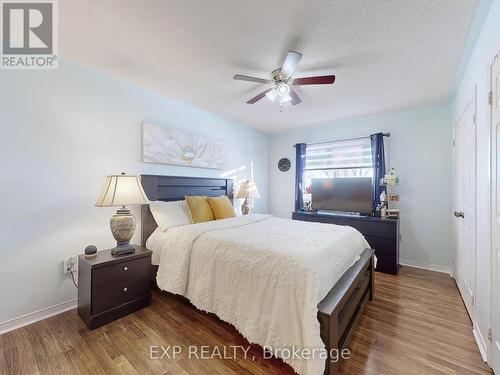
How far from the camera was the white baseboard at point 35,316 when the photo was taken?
1837mm

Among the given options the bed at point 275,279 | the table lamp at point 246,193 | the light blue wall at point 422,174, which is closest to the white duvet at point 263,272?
the bed at point 275,279

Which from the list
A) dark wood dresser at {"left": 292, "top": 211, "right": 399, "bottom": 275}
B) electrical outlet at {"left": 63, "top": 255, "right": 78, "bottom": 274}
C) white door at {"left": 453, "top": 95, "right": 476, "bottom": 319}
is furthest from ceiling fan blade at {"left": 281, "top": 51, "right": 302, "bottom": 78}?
electrical outlet at {"left": 63, "top": 255, "right": 78, "bottom": 274}

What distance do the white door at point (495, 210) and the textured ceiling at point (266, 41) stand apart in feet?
1.93

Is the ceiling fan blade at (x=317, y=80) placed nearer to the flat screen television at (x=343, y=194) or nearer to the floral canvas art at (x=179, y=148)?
the floral canvas art at (x=179, y=148)

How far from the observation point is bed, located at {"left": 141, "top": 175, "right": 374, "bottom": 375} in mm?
1321

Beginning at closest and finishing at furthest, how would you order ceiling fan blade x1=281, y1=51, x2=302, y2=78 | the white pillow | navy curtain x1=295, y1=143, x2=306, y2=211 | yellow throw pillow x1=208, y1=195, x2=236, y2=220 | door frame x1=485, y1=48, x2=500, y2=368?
door frame x1=485, y1=48, x2=500, y2=368 < ceiling fan blade x1=281, y1=51, x2=302, y2=78 < the white pillow < yellow throw pillow x1=208, y1=195, x2=236, y2=220 < navy curtain x1=295, y1=143, x2=306, y2=211

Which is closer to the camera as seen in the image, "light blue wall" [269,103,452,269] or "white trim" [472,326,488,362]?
"white trim" [472,326,488,362]

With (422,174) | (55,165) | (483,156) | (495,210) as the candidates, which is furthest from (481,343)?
(55,165)

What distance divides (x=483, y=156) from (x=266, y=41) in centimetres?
195

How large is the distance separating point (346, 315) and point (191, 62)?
2646 millimetres

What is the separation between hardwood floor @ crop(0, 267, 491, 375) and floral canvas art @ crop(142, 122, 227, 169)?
1.80 meters

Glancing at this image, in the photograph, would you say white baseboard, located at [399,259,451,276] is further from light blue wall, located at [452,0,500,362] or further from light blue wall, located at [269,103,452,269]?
light blue wall, located at [452,0,500,362]

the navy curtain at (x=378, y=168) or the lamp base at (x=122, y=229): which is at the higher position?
the navy curtain at (x=378, y=168)

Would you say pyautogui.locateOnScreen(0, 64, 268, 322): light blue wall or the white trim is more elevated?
pyautogui.locateOnScreen(0, 64, 268, 322): light blue wall
